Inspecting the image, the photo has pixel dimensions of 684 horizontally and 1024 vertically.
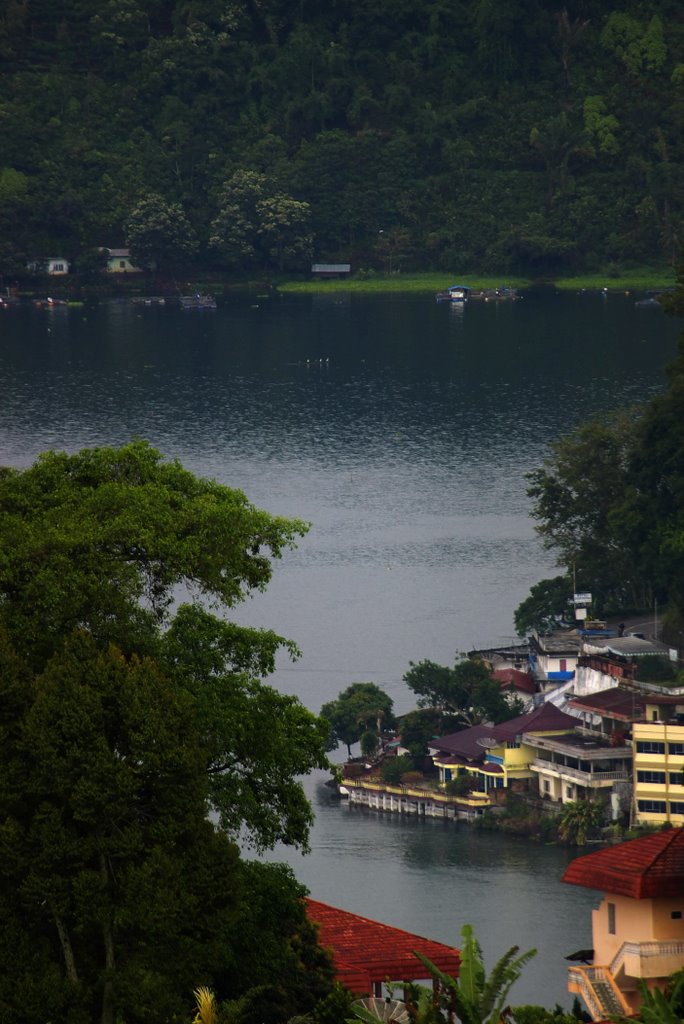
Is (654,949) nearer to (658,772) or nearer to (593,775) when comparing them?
(658,772)

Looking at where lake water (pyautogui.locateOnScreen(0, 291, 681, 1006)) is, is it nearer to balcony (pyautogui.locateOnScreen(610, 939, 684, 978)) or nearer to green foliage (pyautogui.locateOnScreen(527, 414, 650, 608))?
green foliage (pyautogui.locateOnScreen(527, 414, 650, 608))

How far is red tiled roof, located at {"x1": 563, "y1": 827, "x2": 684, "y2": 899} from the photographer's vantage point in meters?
32.3

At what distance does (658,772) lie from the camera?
222 ft

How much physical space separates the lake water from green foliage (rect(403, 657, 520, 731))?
425 centimetres

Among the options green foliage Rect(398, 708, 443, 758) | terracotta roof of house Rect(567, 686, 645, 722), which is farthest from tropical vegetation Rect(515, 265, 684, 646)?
green foliage Rect(398, 708, 443, 758)

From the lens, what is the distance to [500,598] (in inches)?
3871

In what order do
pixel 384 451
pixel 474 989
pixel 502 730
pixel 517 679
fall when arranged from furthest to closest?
pixel 384 451
pixel 517 679
pixel 502 730
pixel 474 989

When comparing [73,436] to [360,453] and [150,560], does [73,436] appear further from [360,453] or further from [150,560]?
[150,560]

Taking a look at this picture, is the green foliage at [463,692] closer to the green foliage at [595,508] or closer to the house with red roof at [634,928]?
the green foliage at [595,508]

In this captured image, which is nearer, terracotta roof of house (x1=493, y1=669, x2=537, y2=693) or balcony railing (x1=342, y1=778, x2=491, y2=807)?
balcony railing (x1=342, y1=778, x2=491, y2=807)

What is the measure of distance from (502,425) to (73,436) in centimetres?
2209

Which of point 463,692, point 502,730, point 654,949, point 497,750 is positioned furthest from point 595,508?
point 654,949

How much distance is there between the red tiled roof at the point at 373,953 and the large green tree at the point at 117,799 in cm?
126

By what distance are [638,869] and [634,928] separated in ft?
2.39
